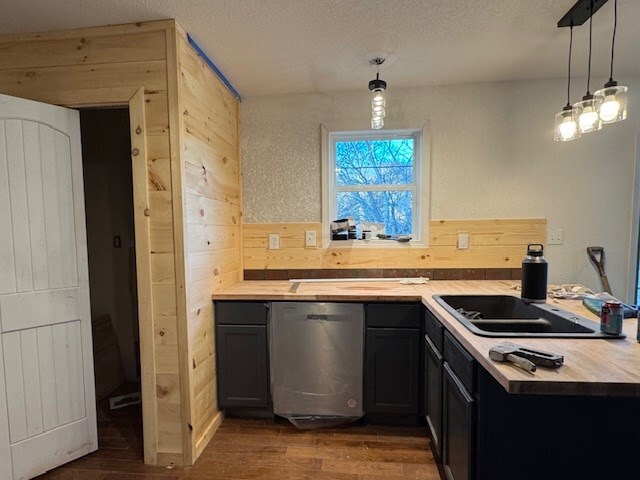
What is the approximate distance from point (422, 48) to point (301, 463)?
2.49 m

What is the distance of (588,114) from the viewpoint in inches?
60.3

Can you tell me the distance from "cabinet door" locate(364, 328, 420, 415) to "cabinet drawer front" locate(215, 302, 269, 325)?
0.69 metres

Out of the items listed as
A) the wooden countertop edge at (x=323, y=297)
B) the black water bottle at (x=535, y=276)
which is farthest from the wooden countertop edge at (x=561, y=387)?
the wooden countertop edge at (x=323, y=297)

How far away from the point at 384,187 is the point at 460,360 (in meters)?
1.61

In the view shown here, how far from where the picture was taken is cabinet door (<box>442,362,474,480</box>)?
1166 mm

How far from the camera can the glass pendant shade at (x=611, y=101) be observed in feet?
4.56

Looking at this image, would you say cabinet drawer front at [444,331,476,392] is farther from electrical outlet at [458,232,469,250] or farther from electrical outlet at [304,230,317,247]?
electrical outlet at [304,230,317,247]

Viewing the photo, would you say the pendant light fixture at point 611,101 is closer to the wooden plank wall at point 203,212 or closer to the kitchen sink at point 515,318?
the kitchen sink at point 515,318

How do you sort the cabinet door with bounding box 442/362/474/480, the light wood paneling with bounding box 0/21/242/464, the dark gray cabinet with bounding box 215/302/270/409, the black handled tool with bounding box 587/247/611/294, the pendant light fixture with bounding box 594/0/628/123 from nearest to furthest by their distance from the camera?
1. the cabinet door with bounding box 442/362/474/480
2. the pendant light fixture with bounding box 594/0/628/123
3. the light wood paneling with bounding box 0/21/242/464
4. the dark gray cabinet with bounding box 215/302/270/409
5. the black handled tool with bounding box 587/247/611/294

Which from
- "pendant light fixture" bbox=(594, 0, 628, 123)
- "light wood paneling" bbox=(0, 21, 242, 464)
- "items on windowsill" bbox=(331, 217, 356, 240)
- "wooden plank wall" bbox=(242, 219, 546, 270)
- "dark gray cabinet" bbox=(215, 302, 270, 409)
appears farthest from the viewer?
"items on windowsill" bbox=(331, 217, 356, 240)

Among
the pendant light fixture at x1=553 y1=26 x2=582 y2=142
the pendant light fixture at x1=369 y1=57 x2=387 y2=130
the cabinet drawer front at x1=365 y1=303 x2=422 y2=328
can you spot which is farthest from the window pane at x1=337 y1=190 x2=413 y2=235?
the pendant light fixture at x1=553 y1=26 x2=582 y2=142

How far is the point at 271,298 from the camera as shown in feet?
6.69

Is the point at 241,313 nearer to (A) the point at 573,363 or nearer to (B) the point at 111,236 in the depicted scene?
(B) the point at 111,236

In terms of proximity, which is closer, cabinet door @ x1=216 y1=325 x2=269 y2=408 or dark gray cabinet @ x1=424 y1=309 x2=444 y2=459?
dark gray cabinet @ x1=424 y1=309 x2=444 y2=459
